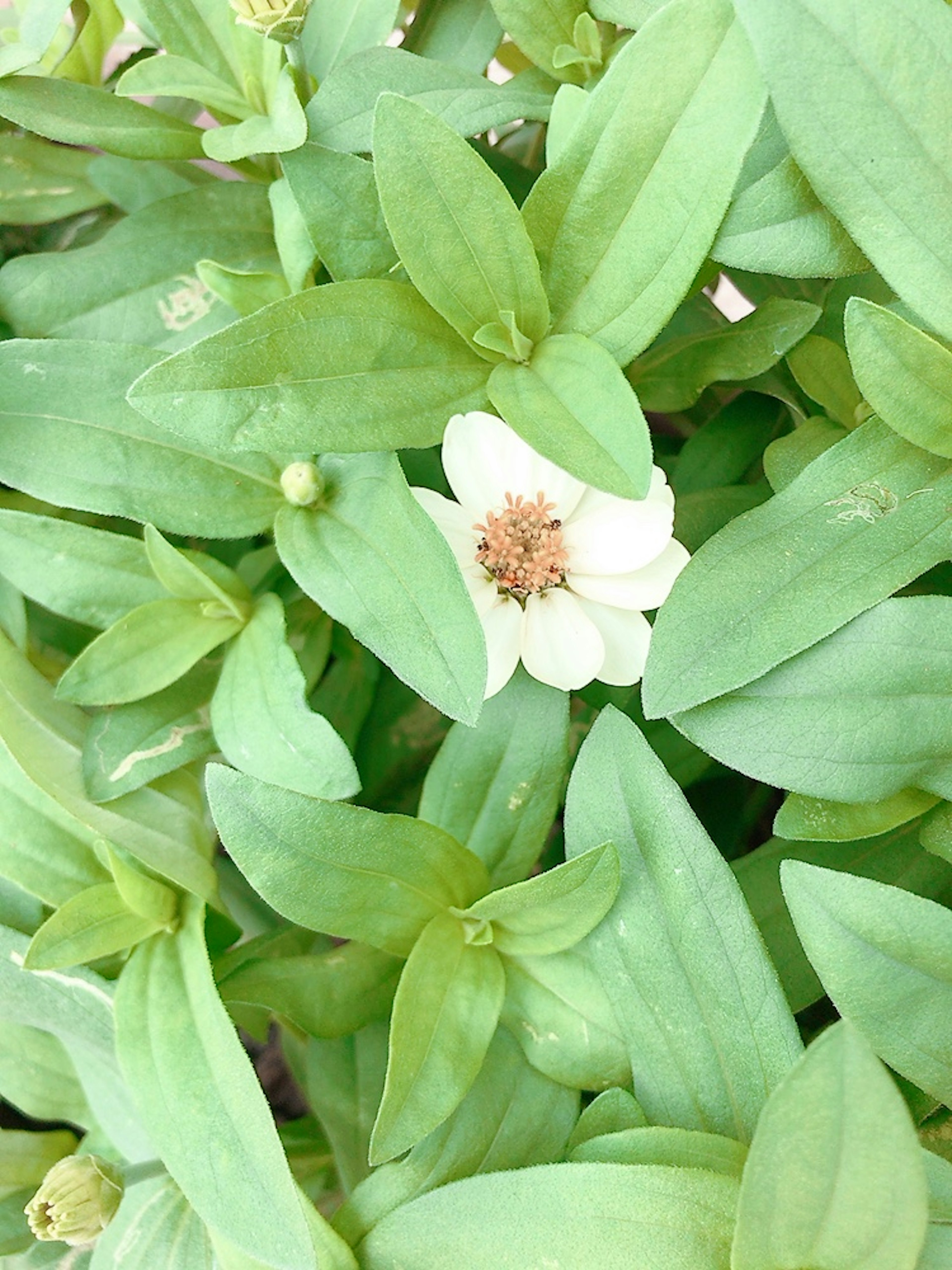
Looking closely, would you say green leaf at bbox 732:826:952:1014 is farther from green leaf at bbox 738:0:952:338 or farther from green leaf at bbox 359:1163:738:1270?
green leaf at bbox 738:0:952:338

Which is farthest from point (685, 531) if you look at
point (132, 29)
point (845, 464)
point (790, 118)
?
point (132, 29)

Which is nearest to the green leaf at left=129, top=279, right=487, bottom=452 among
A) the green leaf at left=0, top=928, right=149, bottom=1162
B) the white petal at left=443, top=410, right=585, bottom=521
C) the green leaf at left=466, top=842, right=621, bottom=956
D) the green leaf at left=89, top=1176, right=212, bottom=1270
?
the white petal at left=443, top=410, right=585, bottom=521

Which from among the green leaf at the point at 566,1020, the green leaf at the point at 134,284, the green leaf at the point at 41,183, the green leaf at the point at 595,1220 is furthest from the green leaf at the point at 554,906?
the green leaf at the point at 41,183

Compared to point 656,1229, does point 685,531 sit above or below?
above

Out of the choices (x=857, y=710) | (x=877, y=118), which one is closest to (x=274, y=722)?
(x=857, y=710)

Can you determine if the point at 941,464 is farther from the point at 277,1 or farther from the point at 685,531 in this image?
the point at 277,1

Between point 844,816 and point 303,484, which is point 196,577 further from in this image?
point 844,816
